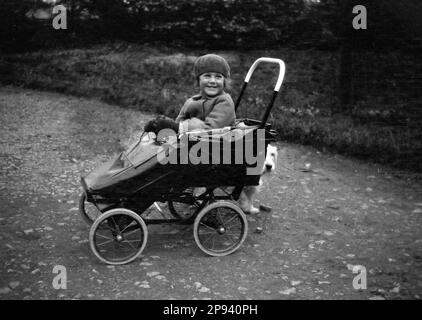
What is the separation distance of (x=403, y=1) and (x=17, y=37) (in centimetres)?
849

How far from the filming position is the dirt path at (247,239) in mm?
3980

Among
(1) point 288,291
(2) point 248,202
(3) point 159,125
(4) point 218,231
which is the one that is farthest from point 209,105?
(1) point 288,291

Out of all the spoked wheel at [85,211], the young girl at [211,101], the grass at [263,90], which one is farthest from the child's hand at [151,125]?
the grass at [263,90]

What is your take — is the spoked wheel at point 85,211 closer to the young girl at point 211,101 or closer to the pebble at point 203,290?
the young girl at point 211,101

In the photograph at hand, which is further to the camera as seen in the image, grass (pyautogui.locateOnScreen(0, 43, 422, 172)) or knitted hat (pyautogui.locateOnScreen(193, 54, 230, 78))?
grass (pyautogui.locateOnScreen(0, 43, 422, 172))

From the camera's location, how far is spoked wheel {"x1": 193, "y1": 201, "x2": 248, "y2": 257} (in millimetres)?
4406

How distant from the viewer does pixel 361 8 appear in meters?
8.54

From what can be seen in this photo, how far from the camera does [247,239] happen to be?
4.96 m

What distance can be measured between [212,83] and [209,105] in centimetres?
22

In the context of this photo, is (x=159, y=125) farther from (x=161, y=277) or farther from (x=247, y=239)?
(x=247, y=239)

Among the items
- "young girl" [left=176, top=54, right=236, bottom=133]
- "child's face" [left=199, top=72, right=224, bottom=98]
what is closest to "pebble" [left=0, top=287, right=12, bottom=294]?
"young girl" [left=176, top=54, right=236, bottom=133]

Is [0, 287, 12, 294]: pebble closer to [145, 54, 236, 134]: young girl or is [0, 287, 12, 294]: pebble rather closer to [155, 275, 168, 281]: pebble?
[155, 275, 168, 281]: pebble
